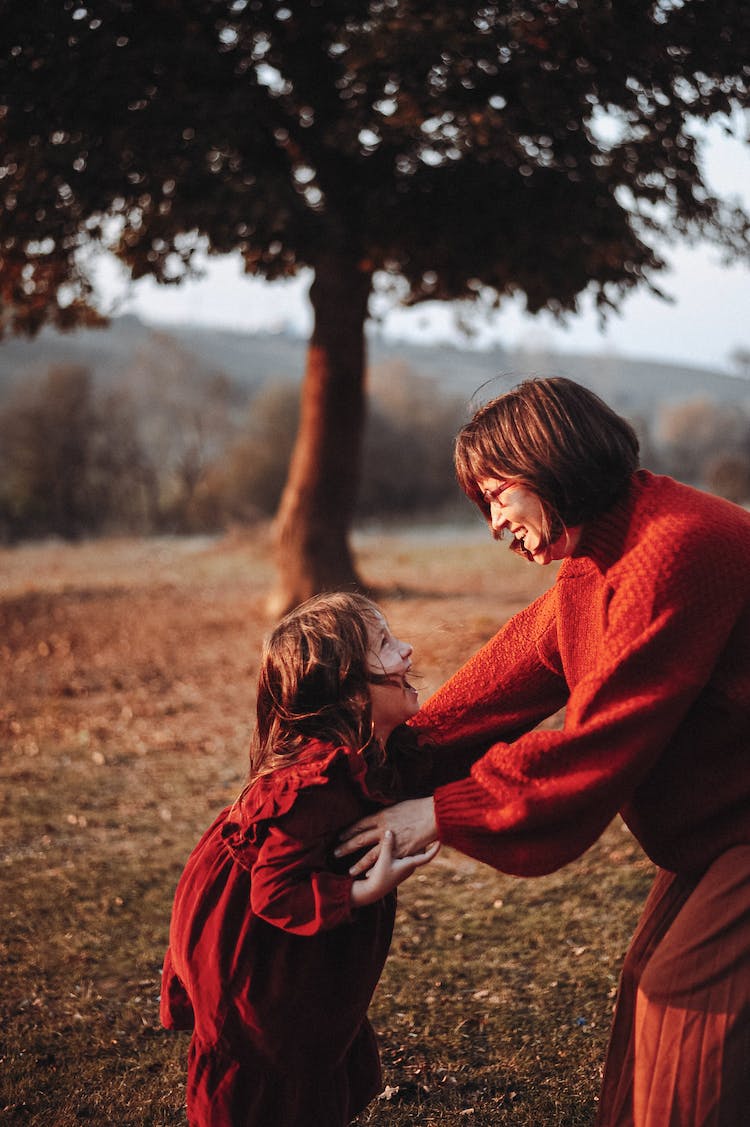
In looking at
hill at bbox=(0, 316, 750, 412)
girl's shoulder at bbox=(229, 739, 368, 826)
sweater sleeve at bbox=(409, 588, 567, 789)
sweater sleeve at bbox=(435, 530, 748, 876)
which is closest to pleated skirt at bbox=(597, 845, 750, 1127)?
sweater sleeve at bbox=(435, 530, 748, 876)

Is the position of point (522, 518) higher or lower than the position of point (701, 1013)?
higher

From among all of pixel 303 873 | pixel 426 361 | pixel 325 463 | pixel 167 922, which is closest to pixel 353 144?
pixel 325 463

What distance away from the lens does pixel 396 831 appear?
7.80ft

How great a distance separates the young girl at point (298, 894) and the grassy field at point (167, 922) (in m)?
0.79

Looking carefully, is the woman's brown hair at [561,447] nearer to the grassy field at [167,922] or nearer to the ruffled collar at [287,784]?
the ruffled collar at [287,784]

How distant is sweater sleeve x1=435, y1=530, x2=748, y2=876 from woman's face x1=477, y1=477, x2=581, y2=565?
260 millimetres

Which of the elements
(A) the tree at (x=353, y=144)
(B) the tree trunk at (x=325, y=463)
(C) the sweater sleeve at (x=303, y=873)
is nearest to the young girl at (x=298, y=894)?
(C) the sweater sleeve at (x=303, y=873)

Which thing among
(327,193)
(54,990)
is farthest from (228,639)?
(54,990)

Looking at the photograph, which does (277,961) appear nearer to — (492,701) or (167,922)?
(492,701)

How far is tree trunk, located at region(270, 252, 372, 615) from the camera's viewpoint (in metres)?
11.2

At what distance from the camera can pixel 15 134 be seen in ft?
29.7

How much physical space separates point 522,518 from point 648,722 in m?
0.57

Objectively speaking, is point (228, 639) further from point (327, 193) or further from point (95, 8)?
point (95, 8)

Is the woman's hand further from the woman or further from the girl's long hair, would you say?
the girl's long hair
